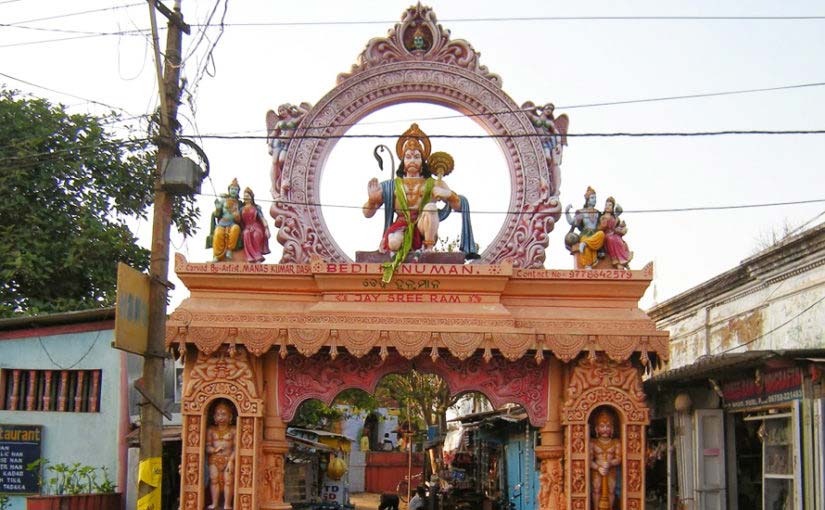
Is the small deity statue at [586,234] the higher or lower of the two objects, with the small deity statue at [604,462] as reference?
higher

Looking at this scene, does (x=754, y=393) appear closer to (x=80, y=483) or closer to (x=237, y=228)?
(x=237, y=228)

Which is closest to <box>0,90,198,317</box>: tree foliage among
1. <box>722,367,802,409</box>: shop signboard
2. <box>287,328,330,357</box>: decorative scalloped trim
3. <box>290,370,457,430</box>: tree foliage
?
<box>290,370,457,430</box>: tree foliage

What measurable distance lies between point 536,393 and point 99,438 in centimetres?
748

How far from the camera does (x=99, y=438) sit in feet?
53.6

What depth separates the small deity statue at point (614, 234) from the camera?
511 inches

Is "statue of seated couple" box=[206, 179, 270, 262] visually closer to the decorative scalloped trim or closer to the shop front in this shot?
the decorative scalloped trim

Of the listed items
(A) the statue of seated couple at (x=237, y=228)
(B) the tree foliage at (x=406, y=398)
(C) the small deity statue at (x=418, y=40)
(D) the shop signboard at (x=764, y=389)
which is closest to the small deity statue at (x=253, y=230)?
(A) the statue of seated couple at (x=237, y=228)

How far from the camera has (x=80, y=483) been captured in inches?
635

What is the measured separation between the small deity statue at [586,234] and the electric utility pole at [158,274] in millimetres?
5338

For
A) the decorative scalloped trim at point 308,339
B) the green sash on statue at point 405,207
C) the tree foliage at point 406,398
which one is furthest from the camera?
the tree foliage at point 406,398

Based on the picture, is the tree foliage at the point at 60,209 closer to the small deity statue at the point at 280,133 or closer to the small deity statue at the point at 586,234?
the small deity statue at the point at 280,133

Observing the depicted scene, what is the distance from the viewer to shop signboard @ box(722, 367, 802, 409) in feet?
40.9

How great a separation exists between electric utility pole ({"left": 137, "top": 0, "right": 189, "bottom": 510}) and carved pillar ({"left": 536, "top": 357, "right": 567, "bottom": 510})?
4995 millimetres

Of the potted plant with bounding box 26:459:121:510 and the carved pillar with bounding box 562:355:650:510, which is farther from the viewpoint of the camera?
the potted plant with bounding box 26:459:121:510
